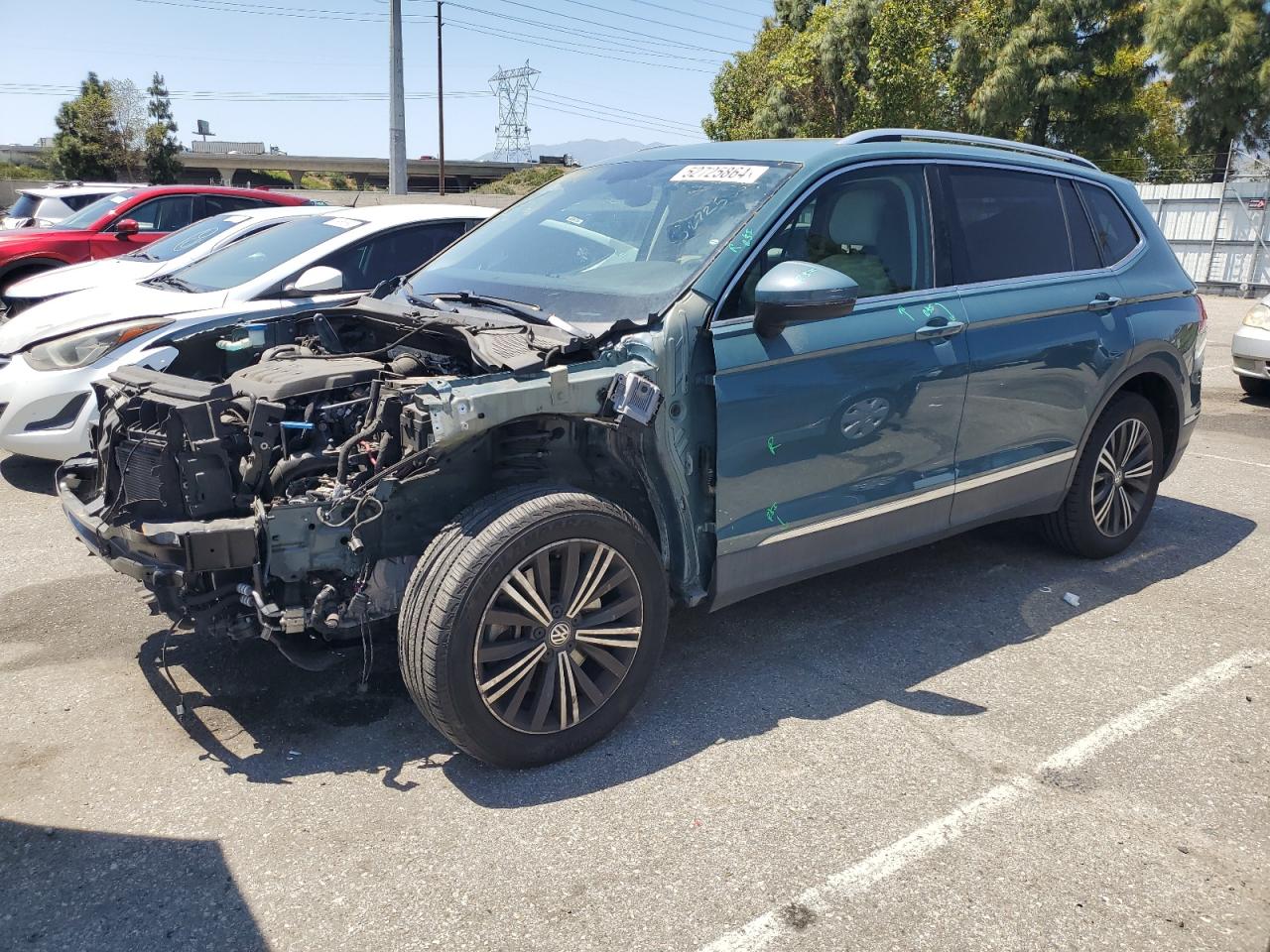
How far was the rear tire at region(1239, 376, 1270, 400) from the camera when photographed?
10328mm

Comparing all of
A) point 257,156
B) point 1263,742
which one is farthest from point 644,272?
point 257,156

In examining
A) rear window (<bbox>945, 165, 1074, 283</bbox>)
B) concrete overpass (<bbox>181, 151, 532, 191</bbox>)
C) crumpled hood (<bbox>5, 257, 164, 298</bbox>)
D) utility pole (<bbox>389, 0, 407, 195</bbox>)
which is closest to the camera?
rear window (<bbox>945, 165, 1074, 283</bbox>)

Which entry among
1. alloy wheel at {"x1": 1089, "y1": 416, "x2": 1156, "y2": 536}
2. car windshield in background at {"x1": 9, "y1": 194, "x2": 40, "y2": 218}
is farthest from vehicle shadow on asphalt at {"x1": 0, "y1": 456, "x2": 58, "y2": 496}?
car windshield in background at {"x1": 9, "y1": 194, "x2": 40, "y2": 218}

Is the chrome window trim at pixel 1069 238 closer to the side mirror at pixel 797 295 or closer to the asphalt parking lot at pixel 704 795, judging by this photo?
the side mirror at pixel 797 295

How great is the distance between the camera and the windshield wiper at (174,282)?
6566 millimetres

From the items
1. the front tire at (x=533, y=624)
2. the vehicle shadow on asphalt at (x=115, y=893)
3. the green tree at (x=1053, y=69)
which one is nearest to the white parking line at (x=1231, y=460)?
the front tire at (x=533, y=624)

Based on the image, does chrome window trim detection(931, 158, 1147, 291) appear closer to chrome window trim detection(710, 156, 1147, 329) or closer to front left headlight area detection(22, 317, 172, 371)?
chrome window trim detection(710, 156, 1147, 329)

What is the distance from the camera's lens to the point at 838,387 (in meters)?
3.64

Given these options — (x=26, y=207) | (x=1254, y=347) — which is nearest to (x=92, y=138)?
(x=26, y=207)

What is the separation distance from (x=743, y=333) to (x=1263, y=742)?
232cm

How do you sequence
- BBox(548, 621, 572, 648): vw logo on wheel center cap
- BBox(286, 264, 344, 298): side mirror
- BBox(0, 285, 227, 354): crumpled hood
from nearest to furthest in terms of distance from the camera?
1. BBox(548, 621, 572, 648): vw logo on wheel center cap
2. BBox(286, 264, 344, 298): side mirror
3. BBox(0, 285, 227, 354): crumpled hood

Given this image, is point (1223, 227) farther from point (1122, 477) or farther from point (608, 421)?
point (608, 421)

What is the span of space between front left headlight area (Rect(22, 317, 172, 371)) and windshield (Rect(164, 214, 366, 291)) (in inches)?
→ 31.4

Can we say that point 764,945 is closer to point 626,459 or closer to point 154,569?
point 626,459
